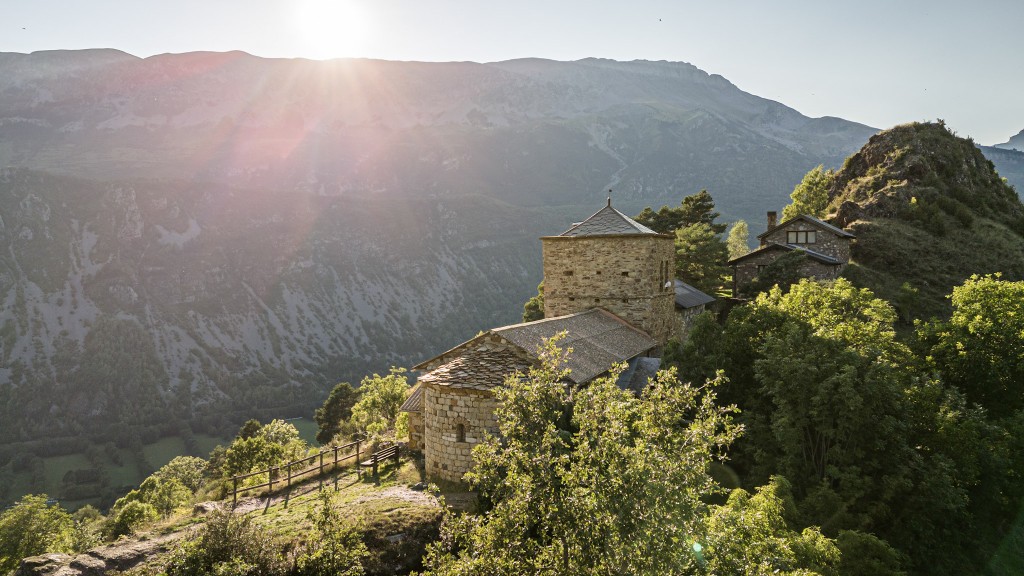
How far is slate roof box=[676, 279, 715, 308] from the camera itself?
32.0m

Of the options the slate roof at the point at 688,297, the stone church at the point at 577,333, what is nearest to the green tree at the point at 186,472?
the stone church at the point at 577,333

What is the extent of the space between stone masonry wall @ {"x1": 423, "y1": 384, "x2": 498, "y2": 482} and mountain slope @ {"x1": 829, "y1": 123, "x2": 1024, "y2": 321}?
1083 inches

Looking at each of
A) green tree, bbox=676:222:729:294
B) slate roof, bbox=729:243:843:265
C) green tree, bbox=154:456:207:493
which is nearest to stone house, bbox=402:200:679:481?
slate roof, bbox=729:243:843:265

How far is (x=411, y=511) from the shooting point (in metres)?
14.4

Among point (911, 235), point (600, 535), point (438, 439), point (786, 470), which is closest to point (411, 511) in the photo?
point (438, 439)

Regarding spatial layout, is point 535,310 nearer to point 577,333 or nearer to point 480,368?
point 577,333

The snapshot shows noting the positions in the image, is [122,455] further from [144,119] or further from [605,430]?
[144,119]

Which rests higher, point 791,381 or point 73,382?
point 791,381

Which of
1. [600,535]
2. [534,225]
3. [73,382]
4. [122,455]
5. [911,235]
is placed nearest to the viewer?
[600,535]

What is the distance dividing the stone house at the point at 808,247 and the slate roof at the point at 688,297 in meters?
2.71

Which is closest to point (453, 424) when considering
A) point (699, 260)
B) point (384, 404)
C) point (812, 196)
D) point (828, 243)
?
point (384, 404)

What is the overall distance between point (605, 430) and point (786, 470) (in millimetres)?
10534

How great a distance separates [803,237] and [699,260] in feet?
23.6

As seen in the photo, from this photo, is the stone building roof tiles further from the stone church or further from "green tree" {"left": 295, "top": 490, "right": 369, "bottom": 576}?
"green tree" {"left": 295, "top": 490, "right": 369, "bottom": 576}
